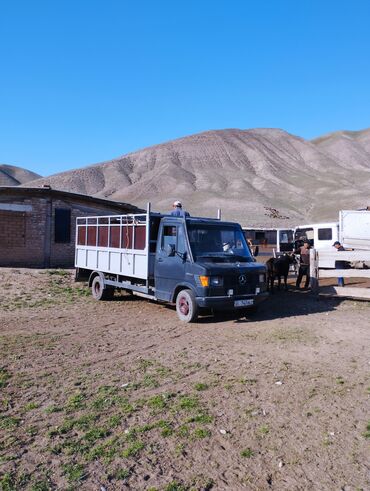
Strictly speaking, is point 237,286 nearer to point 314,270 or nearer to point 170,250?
point 170,250

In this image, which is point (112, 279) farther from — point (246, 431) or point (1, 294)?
point (246, 431)

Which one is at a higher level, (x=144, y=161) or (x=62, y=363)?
(x=144, y=161)

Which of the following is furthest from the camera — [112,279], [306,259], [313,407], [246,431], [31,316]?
[306,259]

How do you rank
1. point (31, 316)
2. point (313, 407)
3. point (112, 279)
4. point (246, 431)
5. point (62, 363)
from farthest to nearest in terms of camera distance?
point (112, 279), point (31, 316), point (62, 363), point (313, 407), point (246, 431)

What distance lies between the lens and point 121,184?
305 feet

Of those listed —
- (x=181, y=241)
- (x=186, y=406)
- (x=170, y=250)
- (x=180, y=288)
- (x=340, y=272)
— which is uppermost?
(x=181, y=241)

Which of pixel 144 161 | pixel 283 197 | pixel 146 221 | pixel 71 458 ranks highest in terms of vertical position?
pixel 144 161

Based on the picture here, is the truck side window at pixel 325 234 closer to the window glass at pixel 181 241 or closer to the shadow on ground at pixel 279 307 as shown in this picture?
the shadow on ground at pixel 279 307

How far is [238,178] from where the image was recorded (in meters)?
91.6

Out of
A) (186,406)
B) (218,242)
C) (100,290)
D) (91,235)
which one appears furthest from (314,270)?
(186,406)

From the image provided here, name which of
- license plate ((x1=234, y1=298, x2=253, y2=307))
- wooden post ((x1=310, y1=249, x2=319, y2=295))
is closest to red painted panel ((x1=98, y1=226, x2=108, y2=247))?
license plate ((x1=234, y1=298, x2=253, y2=307))

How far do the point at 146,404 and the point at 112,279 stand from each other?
24.1 feet

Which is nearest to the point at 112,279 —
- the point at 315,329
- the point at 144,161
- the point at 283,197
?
the point at 315,329

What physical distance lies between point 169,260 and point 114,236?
2656mm
